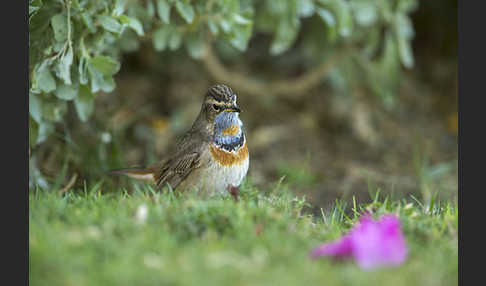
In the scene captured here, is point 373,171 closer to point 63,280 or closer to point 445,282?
point 445,282

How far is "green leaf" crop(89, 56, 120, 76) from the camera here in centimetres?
484

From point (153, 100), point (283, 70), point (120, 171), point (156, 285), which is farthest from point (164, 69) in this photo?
point (156, 285)

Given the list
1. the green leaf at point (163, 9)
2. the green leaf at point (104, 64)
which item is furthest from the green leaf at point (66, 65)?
the green leaf at point (163, 9)

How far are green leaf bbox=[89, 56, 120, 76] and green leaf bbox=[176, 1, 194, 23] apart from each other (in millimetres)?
741

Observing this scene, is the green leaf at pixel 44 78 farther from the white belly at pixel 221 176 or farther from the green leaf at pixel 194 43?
the green leaf at pixel 194 43

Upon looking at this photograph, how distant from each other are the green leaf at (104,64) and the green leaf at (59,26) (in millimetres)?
267

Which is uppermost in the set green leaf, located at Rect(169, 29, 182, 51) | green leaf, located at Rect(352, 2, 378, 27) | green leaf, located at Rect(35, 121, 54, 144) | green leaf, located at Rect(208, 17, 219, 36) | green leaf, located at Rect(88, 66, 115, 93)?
green leaf, located at Rect(352, 2, 378, 27)

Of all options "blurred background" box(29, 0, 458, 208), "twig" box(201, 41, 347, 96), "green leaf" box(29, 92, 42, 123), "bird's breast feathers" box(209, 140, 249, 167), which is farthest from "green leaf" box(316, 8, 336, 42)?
"green leaf" box(29, 92, 42, 123)

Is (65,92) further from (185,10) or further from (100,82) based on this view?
(185,10)

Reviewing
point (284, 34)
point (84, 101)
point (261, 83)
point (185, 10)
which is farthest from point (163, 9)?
point (261, 83)

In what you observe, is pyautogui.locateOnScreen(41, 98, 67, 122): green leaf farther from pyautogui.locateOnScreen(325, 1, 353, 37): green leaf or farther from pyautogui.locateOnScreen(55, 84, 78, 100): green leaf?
pyautogui.locateOnScreen(325, 1, 353, 37): green leaf

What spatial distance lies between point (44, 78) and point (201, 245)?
2231 millimetres

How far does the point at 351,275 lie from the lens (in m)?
2.80

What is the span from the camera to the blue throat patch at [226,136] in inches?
194
